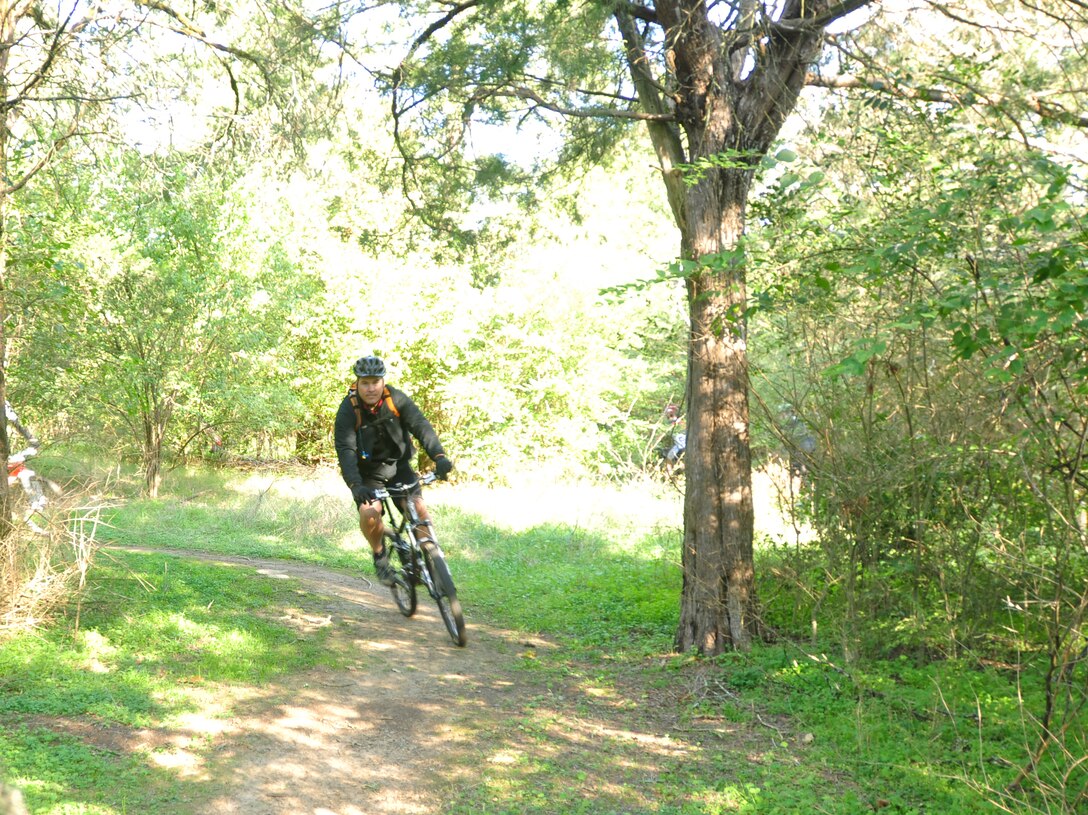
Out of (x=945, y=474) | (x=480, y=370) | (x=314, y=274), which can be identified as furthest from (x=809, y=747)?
(x=314, y=274)

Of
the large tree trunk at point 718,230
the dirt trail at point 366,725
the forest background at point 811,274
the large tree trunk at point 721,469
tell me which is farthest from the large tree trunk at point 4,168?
the large tree trunk at point 721,469

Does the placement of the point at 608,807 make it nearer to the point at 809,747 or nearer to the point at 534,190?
the point at 809,747

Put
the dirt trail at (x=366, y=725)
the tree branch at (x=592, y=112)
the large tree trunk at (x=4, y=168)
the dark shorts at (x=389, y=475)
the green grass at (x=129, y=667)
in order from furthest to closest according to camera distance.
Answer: the dark shorts at (x=389, y=475), the tree branch at (x=592, y=112), the large tree trunk at (x=4, y=168), the dirt trail at (x=366, y=725), the green grass at (x=129, y=667)

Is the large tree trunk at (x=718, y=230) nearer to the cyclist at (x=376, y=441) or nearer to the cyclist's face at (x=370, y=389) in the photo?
the cyclist at (x=376, y=441)

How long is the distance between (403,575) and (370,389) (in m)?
1.71

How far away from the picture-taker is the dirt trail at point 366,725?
4852 mm

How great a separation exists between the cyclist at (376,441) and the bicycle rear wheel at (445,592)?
1.05 ft

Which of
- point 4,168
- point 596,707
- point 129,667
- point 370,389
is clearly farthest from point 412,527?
point 4,168

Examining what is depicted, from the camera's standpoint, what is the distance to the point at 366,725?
5.89 meters

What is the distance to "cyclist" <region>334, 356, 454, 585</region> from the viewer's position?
7.80 m

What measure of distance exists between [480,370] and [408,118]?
9737mm

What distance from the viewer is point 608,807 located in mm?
4922

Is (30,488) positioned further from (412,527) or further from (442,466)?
(442,466)

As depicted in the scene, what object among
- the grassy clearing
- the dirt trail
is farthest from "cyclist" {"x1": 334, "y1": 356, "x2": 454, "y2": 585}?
the grassy clearing
